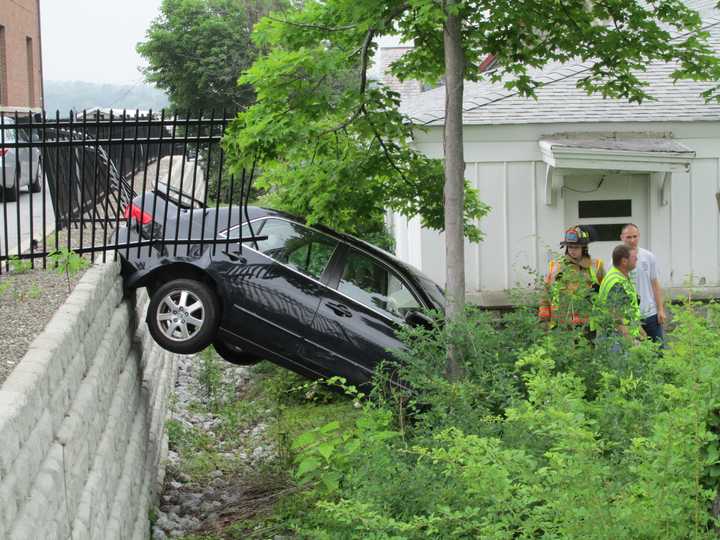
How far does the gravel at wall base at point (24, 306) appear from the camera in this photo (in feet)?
18.6

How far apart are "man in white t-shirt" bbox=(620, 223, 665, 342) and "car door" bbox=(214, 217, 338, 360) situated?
3.00 meters

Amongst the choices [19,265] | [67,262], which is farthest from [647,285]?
[19,265]

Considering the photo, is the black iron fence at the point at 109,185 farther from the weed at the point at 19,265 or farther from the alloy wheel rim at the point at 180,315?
the alloy wheel rim at the point at 180,315

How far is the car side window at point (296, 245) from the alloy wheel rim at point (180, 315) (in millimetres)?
775

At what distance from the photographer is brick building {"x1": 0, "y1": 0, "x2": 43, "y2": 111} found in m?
32.2

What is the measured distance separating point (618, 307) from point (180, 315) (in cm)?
381

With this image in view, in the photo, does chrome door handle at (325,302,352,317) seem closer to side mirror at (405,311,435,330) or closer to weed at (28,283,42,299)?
side mirror at (405,311,435,330)

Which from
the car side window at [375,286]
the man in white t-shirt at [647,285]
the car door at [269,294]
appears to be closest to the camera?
the car door at [269,294]

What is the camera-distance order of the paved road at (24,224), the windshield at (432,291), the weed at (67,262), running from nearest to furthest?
the weed at (67,262)
the windshield at (432,291)
the paved road at (24,224)

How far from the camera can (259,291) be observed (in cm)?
973

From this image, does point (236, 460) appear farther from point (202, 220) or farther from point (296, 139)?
point (296, 139)

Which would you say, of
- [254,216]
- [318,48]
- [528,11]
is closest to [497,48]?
→ [528,11]

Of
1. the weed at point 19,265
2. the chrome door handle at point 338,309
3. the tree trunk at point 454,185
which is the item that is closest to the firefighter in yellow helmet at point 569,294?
the tree trunk at point 454,185

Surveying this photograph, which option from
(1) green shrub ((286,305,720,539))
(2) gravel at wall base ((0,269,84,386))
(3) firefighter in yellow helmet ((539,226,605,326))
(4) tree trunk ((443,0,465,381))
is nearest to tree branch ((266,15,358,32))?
(4) tree trunk ((443,0,465,381))
